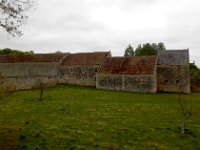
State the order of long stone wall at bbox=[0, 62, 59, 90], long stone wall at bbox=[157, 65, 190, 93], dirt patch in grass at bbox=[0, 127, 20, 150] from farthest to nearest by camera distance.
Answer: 1. long stone wall at bbox=[0, 62, 59, 90]
2. long stone wall at bbox=[157, 65, 190, 93]
3. dirt patch in grass at bbox=[0, 127, 20, 150]

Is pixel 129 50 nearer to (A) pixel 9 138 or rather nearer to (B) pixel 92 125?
(B) pixel 92 125

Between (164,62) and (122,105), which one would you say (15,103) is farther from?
(164,62)

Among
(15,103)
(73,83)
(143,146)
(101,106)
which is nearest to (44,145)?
(143,146)

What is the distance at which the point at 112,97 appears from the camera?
45375 millimetres

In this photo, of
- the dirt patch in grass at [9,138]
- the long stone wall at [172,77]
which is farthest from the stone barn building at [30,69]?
the dirt patch in grass at [9,138]

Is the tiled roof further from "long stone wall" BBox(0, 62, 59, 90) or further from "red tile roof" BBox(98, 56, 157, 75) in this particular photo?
"long stone wall" BBox(0, 62, 59, 90)

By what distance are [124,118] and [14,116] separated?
10582 millimetres

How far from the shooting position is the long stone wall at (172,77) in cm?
5672

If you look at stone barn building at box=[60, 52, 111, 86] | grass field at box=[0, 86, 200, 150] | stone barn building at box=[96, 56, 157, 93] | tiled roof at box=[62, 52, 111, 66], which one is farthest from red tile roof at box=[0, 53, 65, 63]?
grass field at box=[0, 86, 200, 150]

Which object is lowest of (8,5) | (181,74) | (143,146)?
(143,146)

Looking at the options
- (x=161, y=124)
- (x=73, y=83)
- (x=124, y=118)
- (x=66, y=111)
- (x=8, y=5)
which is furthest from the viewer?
(x=73, y=83)

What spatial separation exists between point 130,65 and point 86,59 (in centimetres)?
975

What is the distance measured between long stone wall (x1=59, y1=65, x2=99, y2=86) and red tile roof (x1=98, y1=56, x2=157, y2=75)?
2261 mm

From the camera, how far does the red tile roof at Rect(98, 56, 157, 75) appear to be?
55.6 metres
